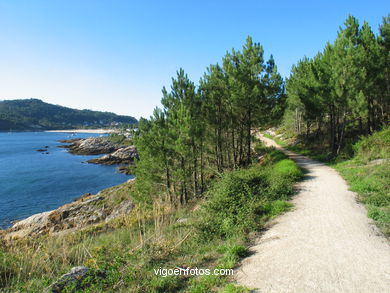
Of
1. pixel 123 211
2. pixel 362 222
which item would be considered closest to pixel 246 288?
pixel 362 222

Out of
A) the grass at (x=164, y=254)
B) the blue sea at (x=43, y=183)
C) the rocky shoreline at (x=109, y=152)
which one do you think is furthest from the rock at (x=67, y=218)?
A: the rocky shoreline at (x=109, y=152)

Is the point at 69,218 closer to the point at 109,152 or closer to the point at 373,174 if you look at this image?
the point at 373,174

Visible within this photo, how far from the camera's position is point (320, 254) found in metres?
5.64

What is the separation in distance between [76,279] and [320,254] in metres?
6.32

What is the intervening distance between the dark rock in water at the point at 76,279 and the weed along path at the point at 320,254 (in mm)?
3596

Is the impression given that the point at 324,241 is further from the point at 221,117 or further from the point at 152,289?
the point at 221,117

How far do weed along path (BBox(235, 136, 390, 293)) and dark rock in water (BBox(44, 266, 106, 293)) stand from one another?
11.8 ft

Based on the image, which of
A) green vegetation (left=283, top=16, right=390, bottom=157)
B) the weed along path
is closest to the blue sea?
the weed along path

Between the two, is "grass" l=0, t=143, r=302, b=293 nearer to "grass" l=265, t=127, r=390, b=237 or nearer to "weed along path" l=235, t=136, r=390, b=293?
"weed along path" l=235, t=136, r=390, b=293

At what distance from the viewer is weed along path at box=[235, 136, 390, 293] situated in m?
4.55

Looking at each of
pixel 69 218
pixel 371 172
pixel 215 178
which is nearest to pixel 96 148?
pixel 69 218

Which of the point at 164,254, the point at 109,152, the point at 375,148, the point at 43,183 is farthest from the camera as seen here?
the point at 109,152

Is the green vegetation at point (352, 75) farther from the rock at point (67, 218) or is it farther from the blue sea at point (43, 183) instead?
the blue sea at point (43, 183)

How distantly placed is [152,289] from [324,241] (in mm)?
5131
